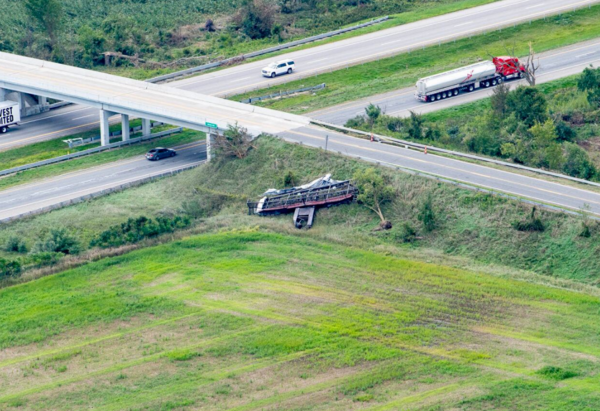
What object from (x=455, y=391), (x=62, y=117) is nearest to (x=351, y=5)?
(x=62, y=117)

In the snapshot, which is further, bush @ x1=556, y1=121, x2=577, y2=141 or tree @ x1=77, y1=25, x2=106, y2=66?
tree @ x1=77, y1=25, x2=106, y2=66

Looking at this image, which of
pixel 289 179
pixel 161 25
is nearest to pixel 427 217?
pixel 289 179

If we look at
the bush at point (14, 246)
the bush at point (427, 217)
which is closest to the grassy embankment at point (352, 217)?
the bush at point (427, 217)

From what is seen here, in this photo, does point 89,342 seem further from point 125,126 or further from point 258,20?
point 258,20

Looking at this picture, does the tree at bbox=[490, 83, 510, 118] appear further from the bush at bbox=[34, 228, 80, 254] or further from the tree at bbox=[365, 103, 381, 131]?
the bush at bbox=[34, 228, 80, 254]

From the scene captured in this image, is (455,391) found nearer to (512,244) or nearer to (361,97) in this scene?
(512,244)

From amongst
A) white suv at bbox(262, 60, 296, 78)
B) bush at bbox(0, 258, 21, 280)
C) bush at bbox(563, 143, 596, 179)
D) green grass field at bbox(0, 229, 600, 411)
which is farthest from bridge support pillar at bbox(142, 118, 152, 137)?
bush at bbox(563, 143, 596, 179)
